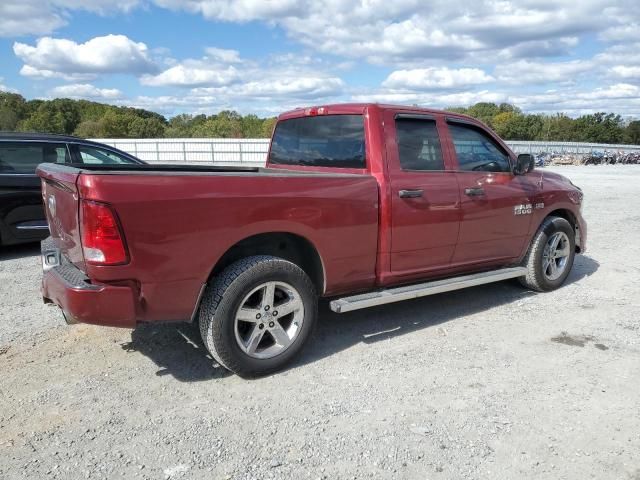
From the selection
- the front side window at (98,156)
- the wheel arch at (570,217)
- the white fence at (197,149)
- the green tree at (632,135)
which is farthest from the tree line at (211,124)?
the wheel arch at (570,217)

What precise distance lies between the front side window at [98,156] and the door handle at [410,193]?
5216mm

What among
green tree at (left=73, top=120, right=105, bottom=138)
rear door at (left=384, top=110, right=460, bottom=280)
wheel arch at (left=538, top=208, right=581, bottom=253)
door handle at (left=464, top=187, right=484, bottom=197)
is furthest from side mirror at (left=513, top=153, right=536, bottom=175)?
green tree at (left=73, top=120, right=105, bottom=138)

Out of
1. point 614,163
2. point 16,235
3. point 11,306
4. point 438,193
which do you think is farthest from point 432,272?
point 614,163

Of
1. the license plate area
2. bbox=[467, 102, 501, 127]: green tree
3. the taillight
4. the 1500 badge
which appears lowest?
the license plate area

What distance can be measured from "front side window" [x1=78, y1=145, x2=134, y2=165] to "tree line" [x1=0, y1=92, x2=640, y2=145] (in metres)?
59.6

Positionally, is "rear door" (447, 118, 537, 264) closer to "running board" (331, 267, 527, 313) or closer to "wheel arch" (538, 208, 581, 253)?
"running board" (331, 267, 527, 313)

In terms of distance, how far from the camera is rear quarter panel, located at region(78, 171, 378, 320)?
10.1 ft

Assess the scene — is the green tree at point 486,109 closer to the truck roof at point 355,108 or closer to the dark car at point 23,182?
the dark car at point 23,182

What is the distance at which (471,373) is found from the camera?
3.82 m

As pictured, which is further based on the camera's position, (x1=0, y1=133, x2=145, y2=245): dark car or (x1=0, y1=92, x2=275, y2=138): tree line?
(x1=0, y1=92, x2=275, y2=138): tree line

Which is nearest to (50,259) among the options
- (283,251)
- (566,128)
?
(283,251)

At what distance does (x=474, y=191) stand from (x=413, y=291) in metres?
1.14

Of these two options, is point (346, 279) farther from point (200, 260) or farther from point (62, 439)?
point (62, 439)

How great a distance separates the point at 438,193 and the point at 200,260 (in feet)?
7.03
